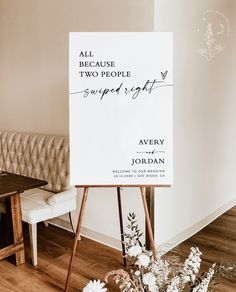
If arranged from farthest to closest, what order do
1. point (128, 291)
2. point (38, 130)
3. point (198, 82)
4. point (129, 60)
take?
point (38, 130) < point (198, 82) < point (129, 60) < point (128, 291)

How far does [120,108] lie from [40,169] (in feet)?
5.35

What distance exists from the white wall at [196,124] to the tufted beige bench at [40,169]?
2.91 ft

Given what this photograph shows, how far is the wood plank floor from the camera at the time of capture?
2.45 m

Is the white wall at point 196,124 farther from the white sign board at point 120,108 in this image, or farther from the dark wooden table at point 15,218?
the dark wooden table at point 15,218

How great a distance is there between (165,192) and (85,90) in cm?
123

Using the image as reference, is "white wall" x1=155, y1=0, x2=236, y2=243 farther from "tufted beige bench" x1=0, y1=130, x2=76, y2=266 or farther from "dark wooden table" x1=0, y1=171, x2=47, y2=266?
"dark wooden table" x1=0, y1=171, x2=47, y2=266

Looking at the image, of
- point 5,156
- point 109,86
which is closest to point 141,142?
point 109,86

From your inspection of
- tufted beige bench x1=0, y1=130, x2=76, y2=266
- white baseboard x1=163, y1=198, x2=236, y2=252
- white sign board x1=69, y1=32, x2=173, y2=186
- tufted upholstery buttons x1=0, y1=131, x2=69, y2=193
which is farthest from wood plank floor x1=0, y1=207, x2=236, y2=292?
white sign board x1=69, y1=32, x2=173, y2=186

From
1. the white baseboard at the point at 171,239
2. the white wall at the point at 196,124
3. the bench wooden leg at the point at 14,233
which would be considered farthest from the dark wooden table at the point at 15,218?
the white wall at the point at 196,124

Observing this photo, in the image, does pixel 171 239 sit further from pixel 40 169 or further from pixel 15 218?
pixel 40 169

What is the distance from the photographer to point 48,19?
333 cm

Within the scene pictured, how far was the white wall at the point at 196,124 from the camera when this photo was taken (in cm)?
280

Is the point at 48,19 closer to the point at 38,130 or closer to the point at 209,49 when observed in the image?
the point at 38,130

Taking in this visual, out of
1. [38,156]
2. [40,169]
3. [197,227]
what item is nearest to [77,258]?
[40,169]
